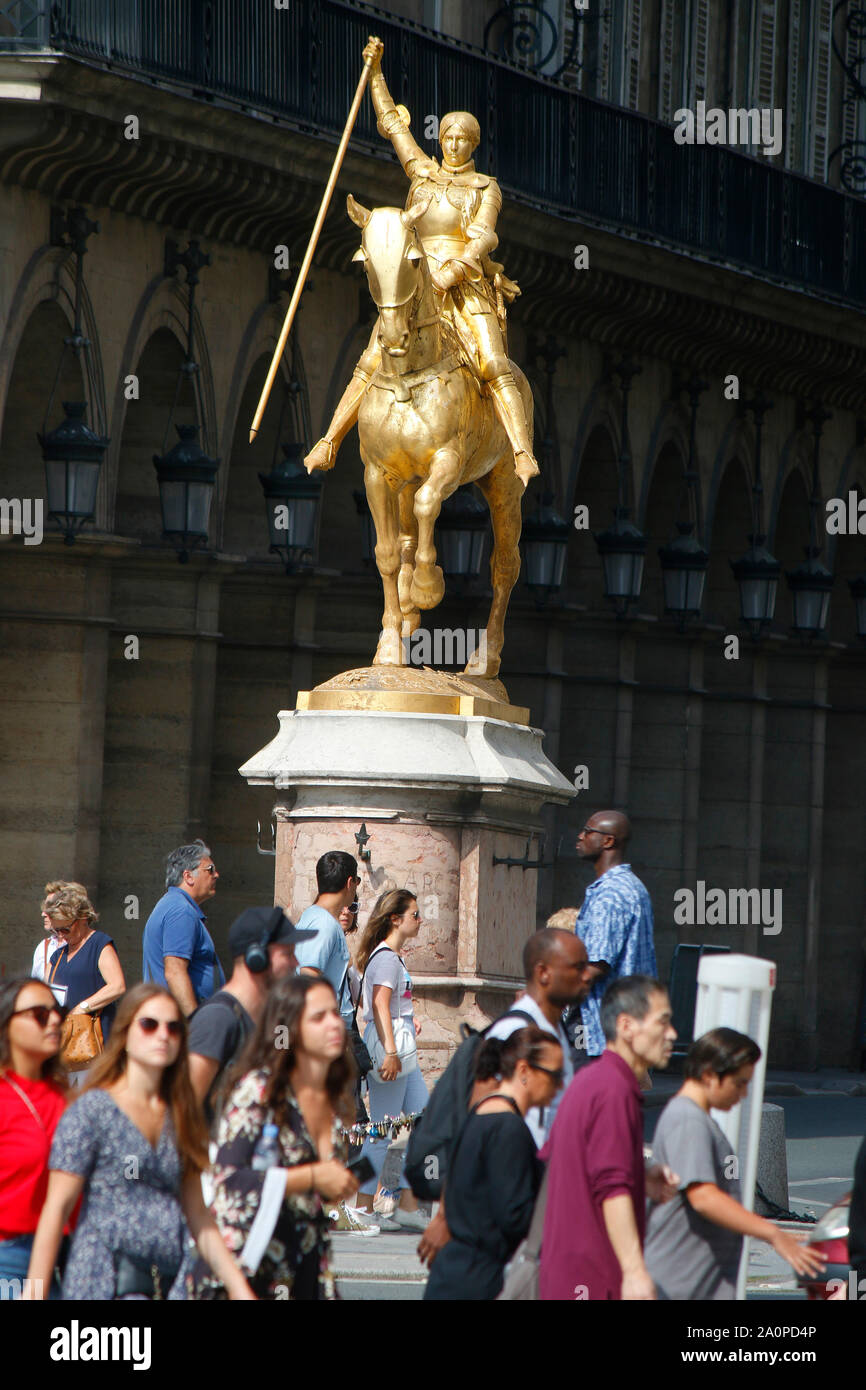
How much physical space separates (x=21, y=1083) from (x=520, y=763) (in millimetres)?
6724

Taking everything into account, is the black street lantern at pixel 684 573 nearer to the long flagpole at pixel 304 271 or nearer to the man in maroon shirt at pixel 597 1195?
the long flagpole at pixel 304 271

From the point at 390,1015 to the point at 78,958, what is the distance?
1271 mm

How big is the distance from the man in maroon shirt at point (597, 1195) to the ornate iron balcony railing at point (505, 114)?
1218 centimetres

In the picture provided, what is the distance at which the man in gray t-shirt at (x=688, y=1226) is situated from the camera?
27.7ft

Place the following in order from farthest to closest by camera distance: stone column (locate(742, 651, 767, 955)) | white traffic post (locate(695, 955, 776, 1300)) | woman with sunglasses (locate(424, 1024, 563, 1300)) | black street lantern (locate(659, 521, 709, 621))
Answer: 1. stone column (locate(742, 651, 767, 955))
2. black street lantern (locate(659, 521, 709, 621))
3. white traffic post (locate(695, 955, 776, 1300))
4. woman with sunglasses (locate(424, 1024, 563, 1300))

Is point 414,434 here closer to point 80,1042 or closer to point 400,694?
point 400,694

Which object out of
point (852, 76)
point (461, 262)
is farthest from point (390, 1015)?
point (852, 76)

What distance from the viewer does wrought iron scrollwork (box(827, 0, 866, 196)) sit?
117 ft

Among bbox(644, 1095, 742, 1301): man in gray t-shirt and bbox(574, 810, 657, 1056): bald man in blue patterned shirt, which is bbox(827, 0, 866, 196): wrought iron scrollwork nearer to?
bbox(574, 810, 657, 1056): bald man in blue patterned shirt

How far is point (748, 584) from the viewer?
29375 mm

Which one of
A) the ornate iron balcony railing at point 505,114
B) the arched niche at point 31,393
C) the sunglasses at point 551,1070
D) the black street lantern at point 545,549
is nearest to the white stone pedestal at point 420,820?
the sunglasses at point 551,1070

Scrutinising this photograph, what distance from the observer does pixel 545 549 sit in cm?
2531

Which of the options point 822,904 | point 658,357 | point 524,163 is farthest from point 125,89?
point 822,904

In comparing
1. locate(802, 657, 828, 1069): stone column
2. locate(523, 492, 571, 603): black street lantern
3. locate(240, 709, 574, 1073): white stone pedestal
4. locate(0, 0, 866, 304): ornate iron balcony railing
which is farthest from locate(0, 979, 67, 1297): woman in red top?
locate(802, 657, 828, 1069): stone column
